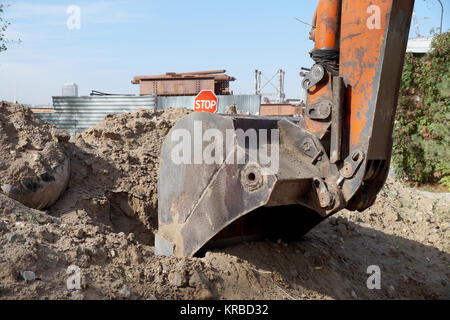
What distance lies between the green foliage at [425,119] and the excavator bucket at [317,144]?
813cm

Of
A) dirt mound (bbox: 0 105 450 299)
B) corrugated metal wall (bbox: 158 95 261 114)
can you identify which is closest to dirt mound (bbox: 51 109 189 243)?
dirt mound (bbox: 0 105 450 299)

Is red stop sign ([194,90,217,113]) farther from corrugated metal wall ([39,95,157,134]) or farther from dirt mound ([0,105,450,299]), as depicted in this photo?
corrugated metal wall ([39,95,157,134])

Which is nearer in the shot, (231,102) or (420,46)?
(420,46)

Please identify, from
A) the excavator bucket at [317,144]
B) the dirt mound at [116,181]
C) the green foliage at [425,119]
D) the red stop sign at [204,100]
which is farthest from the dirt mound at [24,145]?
the green foliage at [425,119]

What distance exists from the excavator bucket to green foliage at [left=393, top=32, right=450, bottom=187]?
8.13 m

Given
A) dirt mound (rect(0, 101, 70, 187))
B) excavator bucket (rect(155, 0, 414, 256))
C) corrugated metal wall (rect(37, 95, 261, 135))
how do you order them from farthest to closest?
corrugated metal wall (rect(37, 95, 261, 135)) → dirt mound (rect(0, 101, 70, 187)) → excavator bucket (rect(155, 0, 414, 256))

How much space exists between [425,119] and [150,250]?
9123 mm

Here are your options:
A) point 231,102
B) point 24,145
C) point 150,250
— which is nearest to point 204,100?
point 231,102

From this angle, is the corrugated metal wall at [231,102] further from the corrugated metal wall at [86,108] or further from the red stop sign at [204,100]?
the red stop sign at [204,100]

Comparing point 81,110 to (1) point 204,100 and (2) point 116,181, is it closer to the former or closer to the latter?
(1) point 204,100

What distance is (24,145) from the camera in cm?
486

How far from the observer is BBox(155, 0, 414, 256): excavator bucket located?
327cm

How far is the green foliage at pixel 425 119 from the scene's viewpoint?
10648 millimetres

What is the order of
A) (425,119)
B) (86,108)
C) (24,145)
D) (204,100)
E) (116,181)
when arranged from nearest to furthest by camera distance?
(24,145), (116,181), (204,100), (425,119), (86,108)
